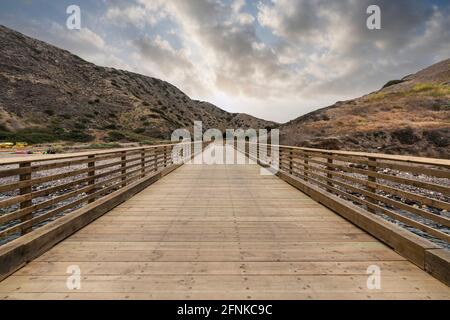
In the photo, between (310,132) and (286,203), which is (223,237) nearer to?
(286,203)

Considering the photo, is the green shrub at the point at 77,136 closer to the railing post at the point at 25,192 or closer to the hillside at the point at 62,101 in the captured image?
the hillside at the point at 62,101

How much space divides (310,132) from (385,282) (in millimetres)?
30663

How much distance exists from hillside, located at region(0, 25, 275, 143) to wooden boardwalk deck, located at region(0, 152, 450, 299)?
4556cm

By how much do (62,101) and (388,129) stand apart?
199 feet

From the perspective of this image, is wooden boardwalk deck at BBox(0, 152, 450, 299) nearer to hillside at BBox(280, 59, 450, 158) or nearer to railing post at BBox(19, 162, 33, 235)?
railing post at BBox(19, 162, 33, 235)

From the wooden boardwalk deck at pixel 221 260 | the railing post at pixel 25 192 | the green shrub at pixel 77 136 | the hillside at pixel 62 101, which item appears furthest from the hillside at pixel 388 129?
the hillside at pixel 62 101

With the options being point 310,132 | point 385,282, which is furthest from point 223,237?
point 310,132

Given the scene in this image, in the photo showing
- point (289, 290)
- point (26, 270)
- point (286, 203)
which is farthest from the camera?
point (286, 203)

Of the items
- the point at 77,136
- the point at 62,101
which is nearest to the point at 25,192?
the point at 77,136

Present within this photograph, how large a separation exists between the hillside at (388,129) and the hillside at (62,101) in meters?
33.7

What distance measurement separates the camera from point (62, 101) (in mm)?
62906

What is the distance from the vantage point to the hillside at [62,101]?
51438 millimetres

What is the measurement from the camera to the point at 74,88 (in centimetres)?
7169
